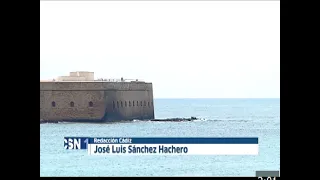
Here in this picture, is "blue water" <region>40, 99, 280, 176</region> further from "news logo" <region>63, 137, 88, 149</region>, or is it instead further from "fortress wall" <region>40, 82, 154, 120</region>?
"news logo" <region>63, 137, 88, 149</region>

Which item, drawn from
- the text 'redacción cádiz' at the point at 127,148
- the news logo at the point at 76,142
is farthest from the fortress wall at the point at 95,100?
the text 'redacción cádiz' at the point at 127,148

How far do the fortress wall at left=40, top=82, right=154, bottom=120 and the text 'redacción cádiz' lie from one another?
30.0 feet

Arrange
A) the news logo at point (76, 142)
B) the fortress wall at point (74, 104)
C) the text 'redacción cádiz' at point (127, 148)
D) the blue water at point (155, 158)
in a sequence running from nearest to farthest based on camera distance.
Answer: the text 'redacción cádiz' at point (127, 148), the news logo at point (76, 142), the blue water at point (155, 158), the fortress wall at point (74, 104)

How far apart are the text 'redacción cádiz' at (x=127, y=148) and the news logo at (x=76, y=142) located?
209 millimetres

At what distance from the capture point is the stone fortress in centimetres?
1898

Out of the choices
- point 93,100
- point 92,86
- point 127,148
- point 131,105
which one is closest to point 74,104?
point 93,100

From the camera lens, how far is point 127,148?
29.7 ft

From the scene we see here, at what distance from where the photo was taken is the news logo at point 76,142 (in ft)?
30.2

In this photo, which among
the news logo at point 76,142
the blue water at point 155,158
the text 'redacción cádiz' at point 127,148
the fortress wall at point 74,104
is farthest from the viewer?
the fortress wall at point 74,104

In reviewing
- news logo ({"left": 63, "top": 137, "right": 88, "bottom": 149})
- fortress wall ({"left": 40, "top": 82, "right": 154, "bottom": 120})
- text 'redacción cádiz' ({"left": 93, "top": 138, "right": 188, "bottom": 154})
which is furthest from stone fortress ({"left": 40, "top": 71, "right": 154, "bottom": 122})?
text 'redacción cádiz' ({"left": 93, "top": 138, "right": 188, "bottom": 154})

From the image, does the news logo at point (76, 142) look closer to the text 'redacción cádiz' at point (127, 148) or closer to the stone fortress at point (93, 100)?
the text 'redacción cádiz' at point (127, 148)

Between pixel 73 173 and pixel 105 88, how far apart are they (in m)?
3.01
